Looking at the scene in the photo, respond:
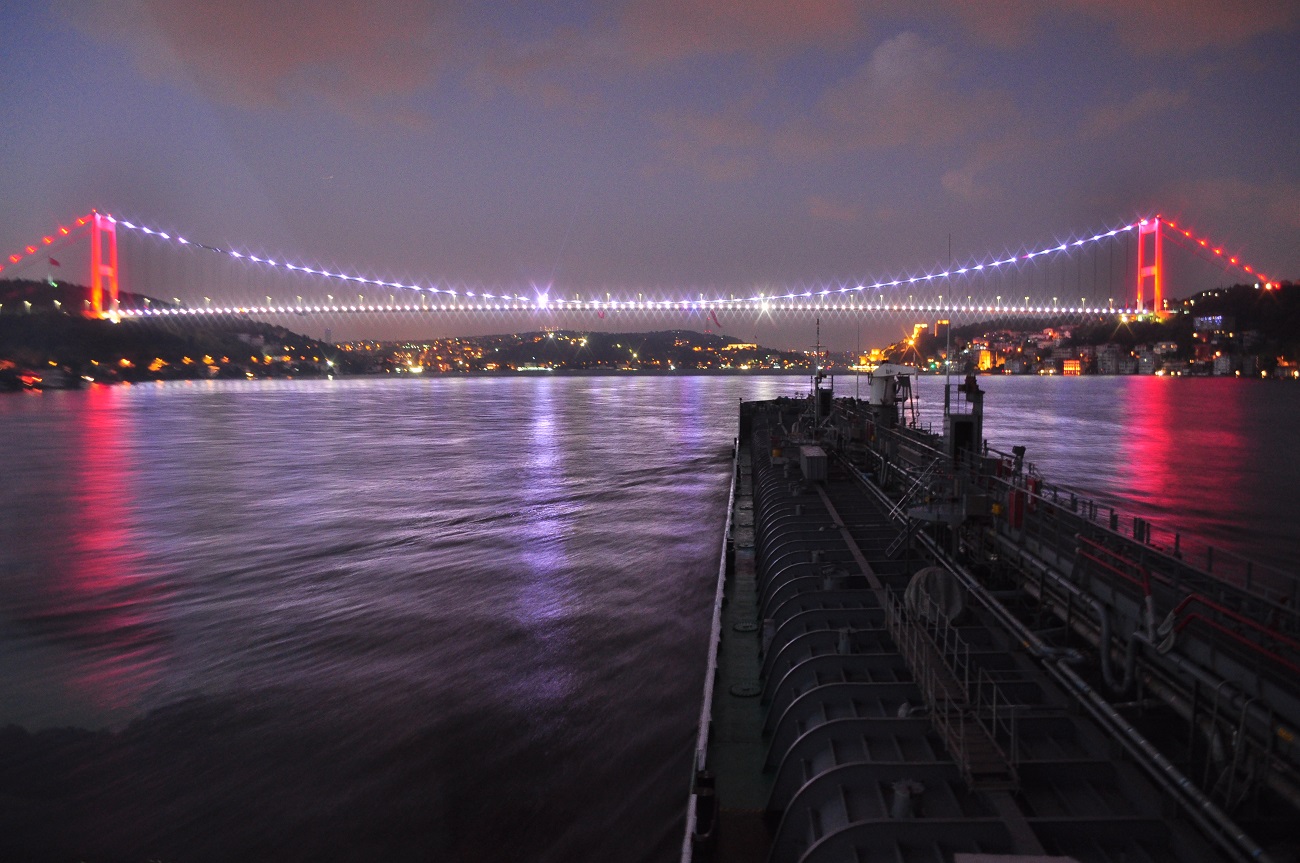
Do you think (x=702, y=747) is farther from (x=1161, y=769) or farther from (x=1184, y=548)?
(x=1184, y=548)

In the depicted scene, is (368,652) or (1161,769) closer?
(1161,769)

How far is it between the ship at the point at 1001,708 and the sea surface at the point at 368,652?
135cm

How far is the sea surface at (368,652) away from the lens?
551 cm

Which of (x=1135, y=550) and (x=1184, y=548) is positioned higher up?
(x=1135, y=550)

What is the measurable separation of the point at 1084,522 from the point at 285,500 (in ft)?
56.2

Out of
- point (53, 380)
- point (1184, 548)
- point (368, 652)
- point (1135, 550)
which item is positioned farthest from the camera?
point (53, 380)

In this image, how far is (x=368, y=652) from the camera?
838 cm

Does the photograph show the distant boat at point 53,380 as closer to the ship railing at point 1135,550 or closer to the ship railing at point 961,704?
the ship railing at point 1135,550

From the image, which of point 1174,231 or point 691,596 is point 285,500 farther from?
point 1174,231

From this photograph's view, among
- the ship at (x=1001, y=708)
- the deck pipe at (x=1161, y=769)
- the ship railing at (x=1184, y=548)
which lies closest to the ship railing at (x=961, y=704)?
the ship at (x=1001, y=708)

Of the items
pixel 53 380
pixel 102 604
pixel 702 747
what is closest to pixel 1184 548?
pixel 702 747

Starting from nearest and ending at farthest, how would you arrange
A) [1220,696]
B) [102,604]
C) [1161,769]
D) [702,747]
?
[1161,769], [1220,696], [702,747], [102,604]

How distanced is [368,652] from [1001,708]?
21.0 ft

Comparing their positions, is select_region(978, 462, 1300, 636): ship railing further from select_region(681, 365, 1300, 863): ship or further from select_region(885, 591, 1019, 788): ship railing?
select_region(885, 591, 1019, 788): ship railing
